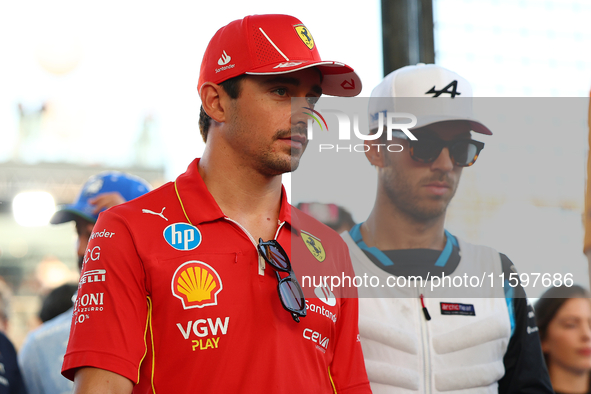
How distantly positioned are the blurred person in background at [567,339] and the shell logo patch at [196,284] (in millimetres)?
1447

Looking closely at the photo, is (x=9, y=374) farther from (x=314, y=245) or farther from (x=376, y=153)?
(x=376, y=153)

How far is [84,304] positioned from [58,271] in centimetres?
995

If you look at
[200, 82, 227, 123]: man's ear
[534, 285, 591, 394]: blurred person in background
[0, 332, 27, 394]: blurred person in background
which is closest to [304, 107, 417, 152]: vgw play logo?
[200, 82, 227, 123]: man's ear

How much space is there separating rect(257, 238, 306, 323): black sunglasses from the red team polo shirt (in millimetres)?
25

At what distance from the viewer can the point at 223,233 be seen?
1549mm

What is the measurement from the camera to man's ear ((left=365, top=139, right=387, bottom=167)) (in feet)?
6.37

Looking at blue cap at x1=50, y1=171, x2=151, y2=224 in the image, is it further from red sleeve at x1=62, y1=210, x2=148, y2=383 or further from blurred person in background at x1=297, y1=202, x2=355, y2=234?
red sleeve at x1=62, y1=210, x2=148, y2=383

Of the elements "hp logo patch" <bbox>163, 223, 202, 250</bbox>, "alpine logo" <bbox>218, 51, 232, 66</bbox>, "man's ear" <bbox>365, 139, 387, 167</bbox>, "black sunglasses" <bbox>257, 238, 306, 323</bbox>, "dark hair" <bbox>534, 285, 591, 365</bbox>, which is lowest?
"dark hair" <bbox>534, 285, 591, 365</bbox>

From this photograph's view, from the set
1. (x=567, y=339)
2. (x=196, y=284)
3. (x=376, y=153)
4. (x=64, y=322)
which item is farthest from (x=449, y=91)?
(x=64, y=322)

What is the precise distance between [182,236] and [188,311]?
0.63 feet

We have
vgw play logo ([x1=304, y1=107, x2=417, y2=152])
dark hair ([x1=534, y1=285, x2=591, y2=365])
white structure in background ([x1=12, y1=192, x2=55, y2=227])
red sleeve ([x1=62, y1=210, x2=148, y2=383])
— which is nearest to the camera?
red sleeve ([x1=62, y1=210, x2=148, y2=383])

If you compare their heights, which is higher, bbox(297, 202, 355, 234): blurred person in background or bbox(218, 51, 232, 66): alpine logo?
bbox(218, 51, 232, 66): alpine logo

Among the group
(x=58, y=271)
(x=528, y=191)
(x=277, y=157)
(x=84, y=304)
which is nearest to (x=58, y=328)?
(x=84, y=304)

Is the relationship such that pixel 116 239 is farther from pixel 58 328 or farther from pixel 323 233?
pixel 58 328
